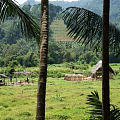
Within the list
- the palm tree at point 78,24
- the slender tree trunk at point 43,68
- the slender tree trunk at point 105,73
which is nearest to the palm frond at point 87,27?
the palm tree at point 78,24

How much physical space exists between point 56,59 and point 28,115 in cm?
3813

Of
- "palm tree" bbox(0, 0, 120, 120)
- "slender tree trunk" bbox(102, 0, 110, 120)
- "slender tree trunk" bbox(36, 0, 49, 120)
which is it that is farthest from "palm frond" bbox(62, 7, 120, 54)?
"slender tree trunk" bbox(102, 0, 110, 120)

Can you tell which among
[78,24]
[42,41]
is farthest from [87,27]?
Answer: [42,41]

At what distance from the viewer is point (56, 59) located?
4612cm

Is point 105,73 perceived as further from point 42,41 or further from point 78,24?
point 78,24

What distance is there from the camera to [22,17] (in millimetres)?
3145

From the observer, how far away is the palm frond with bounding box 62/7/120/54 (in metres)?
3.13

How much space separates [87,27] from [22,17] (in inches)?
32.7

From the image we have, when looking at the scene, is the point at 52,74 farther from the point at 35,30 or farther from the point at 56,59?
the point at 35,30

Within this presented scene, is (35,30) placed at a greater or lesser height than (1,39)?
lesser

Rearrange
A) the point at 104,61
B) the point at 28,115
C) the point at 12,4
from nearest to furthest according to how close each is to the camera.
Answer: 1. the point at 104,61
2. the point at 12,4
3. the point at 28,115

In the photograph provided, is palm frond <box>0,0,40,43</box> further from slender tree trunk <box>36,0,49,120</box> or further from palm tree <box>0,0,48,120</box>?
slender tree trunk <box>36,0,49,120</box>

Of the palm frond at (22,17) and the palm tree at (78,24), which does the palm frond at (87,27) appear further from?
the palm frond at (22,17)

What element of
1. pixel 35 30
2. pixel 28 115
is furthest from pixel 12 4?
pixel 28 115
